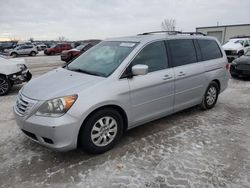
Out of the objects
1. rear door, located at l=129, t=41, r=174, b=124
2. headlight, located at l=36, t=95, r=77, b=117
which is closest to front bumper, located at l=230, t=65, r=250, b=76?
rear door, located at l=129, t=41, r=174, b=124

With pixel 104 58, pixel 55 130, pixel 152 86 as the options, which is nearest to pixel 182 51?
pixel 152 86

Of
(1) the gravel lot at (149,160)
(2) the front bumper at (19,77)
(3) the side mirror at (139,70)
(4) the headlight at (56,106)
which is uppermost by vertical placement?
(3) the side mirror at (139,70)

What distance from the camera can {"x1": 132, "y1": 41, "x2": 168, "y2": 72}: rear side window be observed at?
3.75 meters

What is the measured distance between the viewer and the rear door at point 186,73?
4254mm

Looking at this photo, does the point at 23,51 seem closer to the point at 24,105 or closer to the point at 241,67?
the point at 241,67

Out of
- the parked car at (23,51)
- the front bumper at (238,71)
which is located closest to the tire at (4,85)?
the front bumper at (238,71)

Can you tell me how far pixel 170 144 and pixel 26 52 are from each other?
29.5m

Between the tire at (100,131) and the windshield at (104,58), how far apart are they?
2.06 ft

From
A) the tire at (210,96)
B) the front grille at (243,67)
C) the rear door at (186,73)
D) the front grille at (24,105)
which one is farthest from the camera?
the front grille at (243,67)

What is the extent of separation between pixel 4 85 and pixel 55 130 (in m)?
5.17

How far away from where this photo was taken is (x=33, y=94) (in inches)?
127

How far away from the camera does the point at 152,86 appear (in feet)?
12.4

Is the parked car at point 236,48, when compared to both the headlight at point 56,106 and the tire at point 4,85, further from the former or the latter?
the headlight at point 56,106

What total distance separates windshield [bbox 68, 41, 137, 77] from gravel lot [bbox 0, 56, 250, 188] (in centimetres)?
126
